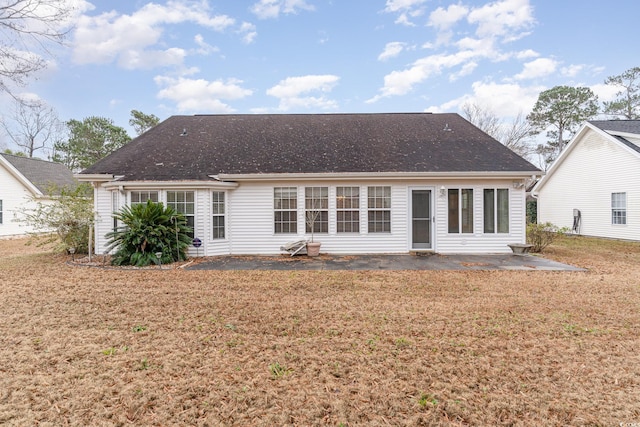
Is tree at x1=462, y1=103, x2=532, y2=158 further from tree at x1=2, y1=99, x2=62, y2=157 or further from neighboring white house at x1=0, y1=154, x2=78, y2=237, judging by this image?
tree at x1=2, y1=99, x2=62, y2=157

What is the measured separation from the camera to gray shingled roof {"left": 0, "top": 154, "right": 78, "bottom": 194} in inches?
689

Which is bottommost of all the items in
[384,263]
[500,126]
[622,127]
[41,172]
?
[384,263]

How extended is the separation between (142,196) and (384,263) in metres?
7.70

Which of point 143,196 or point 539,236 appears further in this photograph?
point 539,236

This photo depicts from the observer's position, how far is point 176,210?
965 centimetres

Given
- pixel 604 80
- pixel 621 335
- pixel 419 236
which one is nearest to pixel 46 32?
pixel 419 236

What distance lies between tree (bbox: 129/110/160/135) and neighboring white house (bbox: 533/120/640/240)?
107 feet

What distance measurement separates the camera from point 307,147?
11.6 meters

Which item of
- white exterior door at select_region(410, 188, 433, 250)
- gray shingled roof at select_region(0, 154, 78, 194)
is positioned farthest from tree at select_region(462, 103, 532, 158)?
gray shingled roof at select_region(0, 154, 78, 194)

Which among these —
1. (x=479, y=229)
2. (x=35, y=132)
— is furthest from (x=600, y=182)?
(x=35, y=132)

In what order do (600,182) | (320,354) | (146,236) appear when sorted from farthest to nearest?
1. (600,182)
2. (146,236)
3. (320,354)

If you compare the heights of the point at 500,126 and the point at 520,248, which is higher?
the point at 500,126

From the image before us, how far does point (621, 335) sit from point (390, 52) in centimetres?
1577

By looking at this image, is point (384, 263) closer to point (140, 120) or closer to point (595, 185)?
point (595, 185)
